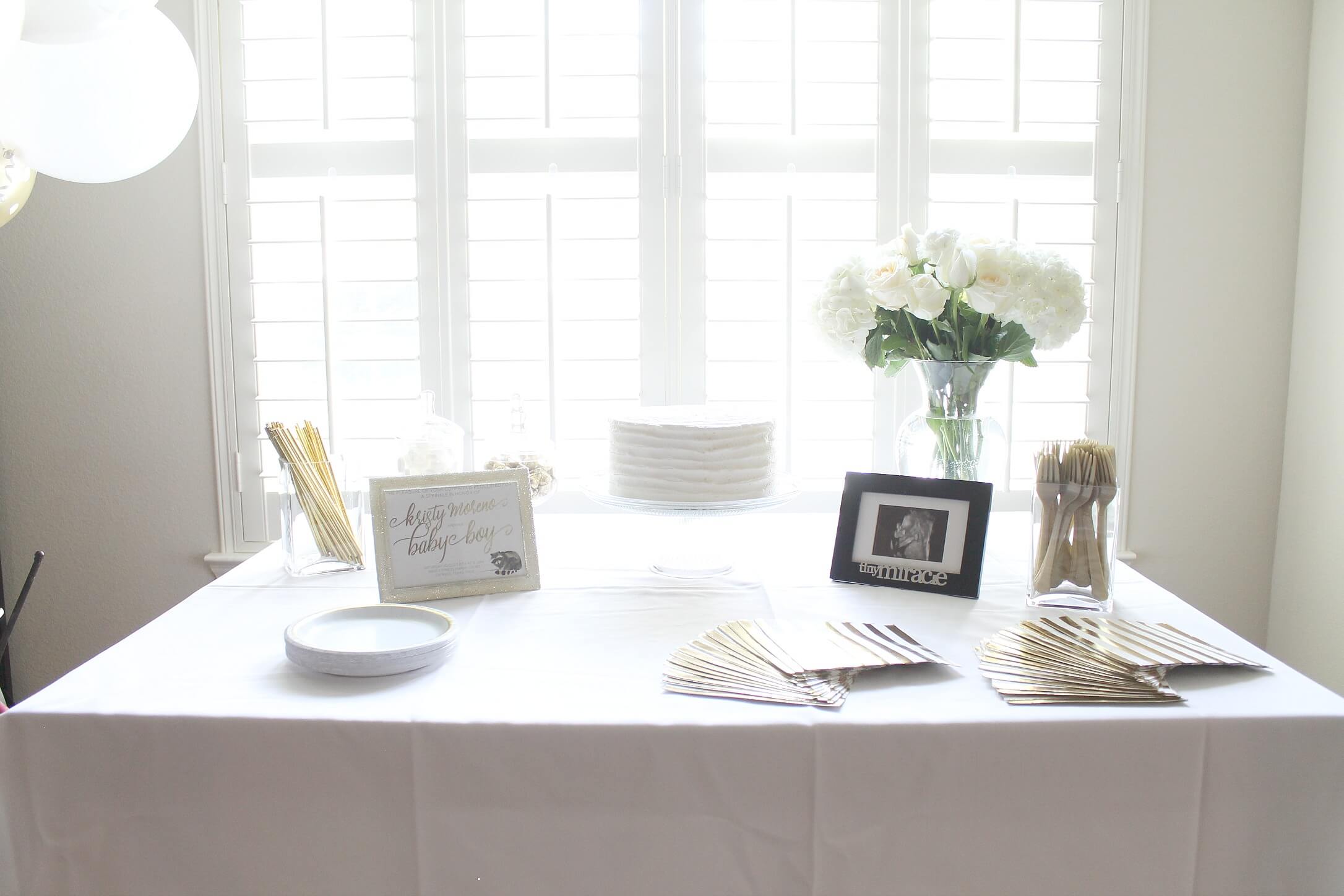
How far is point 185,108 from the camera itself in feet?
4.81

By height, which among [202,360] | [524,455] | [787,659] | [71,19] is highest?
[71,19]

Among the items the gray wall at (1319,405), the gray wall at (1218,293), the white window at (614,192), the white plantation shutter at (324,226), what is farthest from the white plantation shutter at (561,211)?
the gray wall at (1319,405)

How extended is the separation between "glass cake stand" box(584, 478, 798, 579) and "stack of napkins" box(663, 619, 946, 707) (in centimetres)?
16

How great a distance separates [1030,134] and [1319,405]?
2.77 feet

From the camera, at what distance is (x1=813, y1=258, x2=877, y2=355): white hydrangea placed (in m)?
1.15

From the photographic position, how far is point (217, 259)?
190 centimetres

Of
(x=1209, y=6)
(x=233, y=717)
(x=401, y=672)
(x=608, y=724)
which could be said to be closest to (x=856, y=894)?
(x=608, y=724)

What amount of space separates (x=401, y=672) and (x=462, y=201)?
1.32 metres

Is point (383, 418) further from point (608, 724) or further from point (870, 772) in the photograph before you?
point (870, 772)

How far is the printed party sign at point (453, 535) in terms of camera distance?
104 cm

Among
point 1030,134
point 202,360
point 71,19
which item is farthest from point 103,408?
point 1030,134

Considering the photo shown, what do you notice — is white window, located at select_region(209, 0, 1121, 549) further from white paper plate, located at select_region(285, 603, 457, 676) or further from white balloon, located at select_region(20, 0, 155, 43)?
white paper plate, located at select_region(285, 603, 457, 676)

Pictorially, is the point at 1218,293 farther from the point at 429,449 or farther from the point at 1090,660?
the point at 429,449

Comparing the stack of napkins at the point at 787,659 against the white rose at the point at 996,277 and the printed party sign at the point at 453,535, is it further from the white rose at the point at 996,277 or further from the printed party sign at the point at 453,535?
the white rose at the point at 996,277
